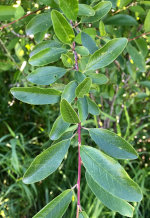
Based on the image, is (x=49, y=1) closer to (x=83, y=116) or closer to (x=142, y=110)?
(x=83, y=116)

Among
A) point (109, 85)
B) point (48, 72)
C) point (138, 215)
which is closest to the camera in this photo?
point (48, 72)

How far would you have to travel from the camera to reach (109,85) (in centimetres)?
140

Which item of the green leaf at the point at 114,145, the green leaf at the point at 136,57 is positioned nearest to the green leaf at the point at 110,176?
the green leaf at the point at 114,145

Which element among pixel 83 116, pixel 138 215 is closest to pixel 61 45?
pixel 83 116

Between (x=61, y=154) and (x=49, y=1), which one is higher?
(x=49, y=1)

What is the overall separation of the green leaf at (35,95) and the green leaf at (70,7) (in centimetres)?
16

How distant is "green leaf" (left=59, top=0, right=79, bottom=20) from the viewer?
56 cm

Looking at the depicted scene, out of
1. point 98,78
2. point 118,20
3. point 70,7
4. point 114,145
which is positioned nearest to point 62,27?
point 70,7

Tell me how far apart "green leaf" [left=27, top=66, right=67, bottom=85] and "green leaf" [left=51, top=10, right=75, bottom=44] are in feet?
0.22

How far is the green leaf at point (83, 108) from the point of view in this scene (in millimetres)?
550

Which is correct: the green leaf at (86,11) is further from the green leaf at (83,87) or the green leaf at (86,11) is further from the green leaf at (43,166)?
the green leaf at (43,166)

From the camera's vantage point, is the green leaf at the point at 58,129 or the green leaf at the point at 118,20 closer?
the green leaf at the point at 58,129

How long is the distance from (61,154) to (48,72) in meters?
0.18

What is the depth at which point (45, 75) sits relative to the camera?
602 mm
